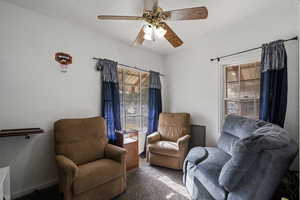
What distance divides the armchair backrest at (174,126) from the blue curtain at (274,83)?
137 centimetres

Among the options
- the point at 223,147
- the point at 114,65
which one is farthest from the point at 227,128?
the point at 114,65

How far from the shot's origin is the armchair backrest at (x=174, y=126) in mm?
3088

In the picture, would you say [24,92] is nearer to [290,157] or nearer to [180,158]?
[180,158]

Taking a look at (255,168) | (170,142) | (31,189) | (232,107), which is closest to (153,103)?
(170,142)

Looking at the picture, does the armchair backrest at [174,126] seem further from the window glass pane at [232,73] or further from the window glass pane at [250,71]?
the window glass pane at [250,71]

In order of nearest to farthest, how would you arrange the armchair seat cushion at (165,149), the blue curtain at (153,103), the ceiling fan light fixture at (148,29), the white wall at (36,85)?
1. the ceiling fan light fixture at (148,29)
2. the white wall at (36,85)
3. the armchair seat cushion at (165,149)
4. the blue curtain at (153,103)

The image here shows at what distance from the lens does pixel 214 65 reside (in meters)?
2.92

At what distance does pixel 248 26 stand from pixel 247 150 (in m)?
2.20

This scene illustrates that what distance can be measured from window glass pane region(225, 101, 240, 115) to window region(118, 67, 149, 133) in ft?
6.15

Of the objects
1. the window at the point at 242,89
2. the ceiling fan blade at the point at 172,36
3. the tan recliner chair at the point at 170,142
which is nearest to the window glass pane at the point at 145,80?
the tan recliner chair at the point at 170,142

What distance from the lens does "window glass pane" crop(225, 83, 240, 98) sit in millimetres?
2665

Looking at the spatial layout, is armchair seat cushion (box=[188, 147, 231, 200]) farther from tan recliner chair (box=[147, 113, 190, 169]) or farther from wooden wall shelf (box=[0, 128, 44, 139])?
wooden wall shelf (box=[0, 128, 44, 139])

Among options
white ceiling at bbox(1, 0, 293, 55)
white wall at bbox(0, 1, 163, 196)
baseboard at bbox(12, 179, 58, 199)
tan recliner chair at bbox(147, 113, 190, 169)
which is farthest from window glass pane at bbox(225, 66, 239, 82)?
baseboard at bbox(12, 179, 58, 199)

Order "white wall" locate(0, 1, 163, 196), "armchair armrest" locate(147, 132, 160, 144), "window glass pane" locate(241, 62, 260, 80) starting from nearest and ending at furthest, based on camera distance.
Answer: "white wall" locate(0, 1, 163, 196) → "window glass pane" locate(241, 62, 260, 80) → "armchair armrest" locate(147, 132, 160, 144)
